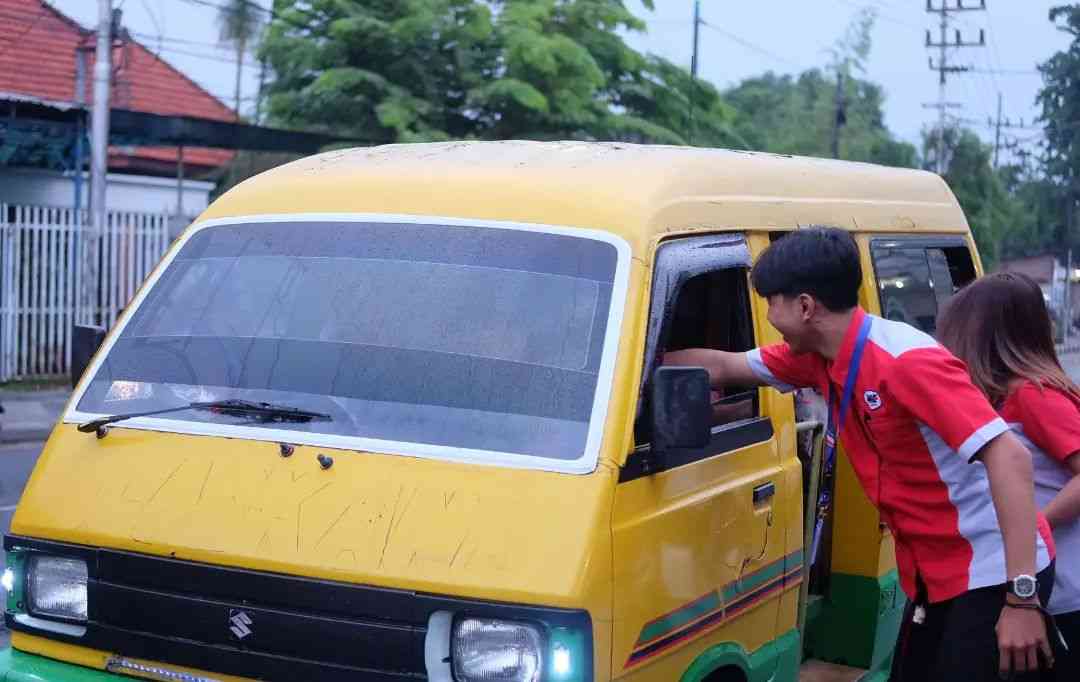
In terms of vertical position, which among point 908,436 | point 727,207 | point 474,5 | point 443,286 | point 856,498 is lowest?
point 856,498

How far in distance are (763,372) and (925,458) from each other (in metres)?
0.59

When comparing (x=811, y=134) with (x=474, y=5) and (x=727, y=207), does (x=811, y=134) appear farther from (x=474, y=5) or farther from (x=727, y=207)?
(x=727, y=207)

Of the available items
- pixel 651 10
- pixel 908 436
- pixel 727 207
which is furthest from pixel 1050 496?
pixel 651 10

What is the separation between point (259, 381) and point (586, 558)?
1.12 meters

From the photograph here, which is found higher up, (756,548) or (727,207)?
(727,207)

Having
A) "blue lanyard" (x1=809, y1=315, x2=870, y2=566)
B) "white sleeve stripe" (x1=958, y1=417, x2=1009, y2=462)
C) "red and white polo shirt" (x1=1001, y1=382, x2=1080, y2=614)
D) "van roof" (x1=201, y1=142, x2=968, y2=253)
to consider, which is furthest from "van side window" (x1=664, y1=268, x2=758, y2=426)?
"white sleeve stripe" (x1=958, y1=417, x2=1009, y2=462)

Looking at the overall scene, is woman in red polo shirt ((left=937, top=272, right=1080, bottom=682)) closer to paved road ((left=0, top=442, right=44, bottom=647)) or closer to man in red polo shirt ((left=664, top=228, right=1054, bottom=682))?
man in red polo shirt ((left=664, top=228, right=1054, bottom=682))

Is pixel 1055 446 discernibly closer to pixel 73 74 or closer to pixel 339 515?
pixel 339 515

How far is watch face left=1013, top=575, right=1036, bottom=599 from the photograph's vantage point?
10.0 ft

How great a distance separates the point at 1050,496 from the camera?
3.54m

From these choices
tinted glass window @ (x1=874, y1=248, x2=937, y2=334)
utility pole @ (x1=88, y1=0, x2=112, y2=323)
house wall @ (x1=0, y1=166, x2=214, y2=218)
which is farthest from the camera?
house wall @ (x1=0, y1=166, x2=214, y2=218)

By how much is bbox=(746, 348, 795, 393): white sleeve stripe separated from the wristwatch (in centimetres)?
90

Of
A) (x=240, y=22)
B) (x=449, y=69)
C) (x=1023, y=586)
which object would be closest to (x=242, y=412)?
(x=1023, y=586)

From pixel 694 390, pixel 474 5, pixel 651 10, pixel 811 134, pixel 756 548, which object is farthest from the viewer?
pixel 811 134
